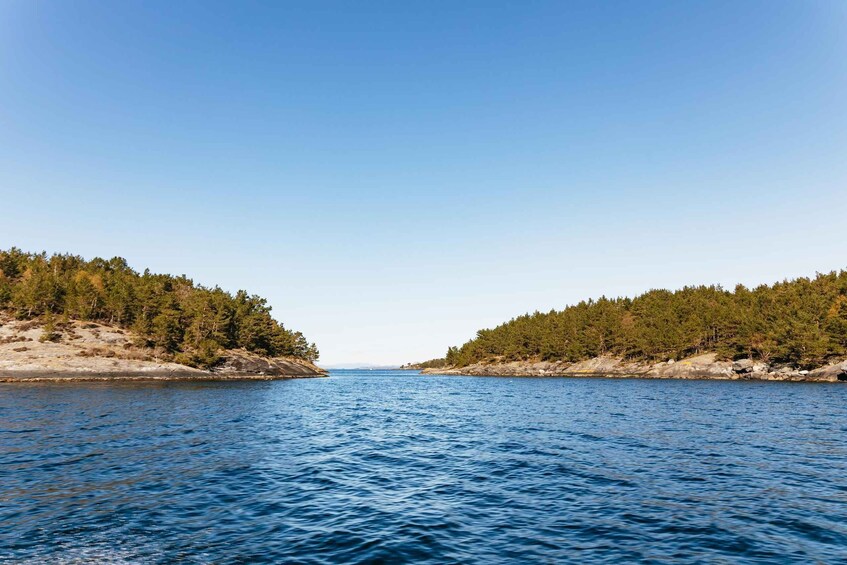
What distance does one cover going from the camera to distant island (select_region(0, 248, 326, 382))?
98.8m

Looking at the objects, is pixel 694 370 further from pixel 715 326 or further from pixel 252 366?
pixel 252 366

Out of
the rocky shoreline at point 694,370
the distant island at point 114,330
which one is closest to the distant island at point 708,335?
the rocky shoreline at point 694,370

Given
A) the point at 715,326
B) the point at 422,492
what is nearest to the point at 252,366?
the point at 422,492

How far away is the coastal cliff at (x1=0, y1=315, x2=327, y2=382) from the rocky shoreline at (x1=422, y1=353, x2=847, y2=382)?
112 m

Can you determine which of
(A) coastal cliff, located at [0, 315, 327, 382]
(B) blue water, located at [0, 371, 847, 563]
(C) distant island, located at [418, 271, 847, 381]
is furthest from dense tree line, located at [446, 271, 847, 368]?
(A) coastal cliff, located at [0, 315, 327, 382]

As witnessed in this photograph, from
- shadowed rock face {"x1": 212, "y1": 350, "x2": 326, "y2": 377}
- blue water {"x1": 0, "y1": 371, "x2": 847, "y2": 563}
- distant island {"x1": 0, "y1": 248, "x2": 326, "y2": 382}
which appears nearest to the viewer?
blue water {"x1": 0, "y1": 371, "x2": 847, "y2": 563}

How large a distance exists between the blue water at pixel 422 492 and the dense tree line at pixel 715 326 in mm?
83906

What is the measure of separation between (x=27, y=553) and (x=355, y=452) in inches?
693

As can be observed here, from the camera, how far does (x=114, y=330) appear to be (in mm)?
120812

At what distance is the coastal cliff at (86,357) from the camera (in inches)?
3664

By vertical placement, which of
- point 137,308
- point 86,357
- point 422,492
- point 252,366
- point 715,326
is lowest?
point 422,492

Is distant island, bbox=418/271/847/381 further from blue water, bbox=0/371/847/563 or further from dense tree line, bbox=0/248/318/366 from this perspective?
dense tree line, bbox=0/248/318/366

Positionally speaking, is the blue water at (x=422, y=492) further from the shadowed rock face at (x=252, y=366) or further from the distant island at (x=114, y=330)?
the shadowed rock face at (x=252, y=366)

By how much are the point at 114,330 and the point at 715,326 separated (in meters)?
169
